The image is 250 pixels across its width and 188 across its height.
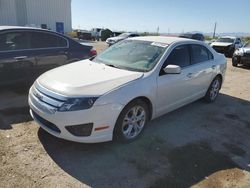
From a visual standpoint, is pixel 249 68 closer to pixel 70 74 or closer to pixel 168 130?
pixel 168 130

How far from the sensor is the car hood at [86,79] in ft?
11.9

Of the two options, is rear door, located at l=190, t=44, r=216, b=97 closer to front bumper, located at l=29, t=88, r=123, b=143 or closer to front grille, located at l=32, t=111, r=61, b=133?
front bumper, located at l=29, t=88, r=123, b=143

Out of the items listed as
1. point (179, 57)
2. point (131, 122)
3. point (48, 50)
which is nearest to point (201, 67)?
point (179, 57)

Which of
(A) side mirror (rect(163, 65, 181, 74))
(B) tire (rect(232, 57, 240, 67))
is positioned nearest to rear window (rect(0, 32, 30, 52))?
(A) side mirror (rect(163, 65, 181, 74))

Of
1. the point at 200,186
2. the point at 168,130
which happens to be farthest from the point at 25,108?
the point at 200,186

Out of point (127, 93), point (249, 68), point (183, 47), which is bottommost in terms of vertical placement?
point (249, 68)

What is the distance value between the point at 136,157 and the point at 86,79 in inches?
52.5

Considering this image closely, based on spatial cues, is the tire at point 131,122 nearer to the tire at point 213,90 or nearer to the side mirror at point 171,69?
the side mirror at point 171,69

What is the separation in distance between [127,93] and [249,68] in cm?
1136

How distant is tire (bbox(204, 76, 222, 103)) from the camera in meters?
6.32

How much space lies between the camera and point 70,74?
423cm

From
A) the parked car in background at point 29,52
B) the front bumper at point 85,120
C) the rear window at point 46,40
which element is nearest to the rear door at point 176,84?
the front bumper at point 85,120

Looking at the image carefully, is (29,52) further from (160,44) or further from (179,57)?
(179,57)

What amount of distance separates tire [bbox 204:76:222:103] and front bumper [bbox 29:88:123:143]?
130 inches
